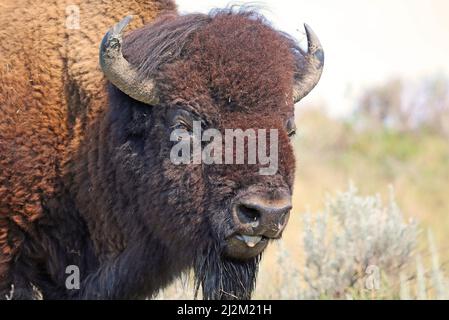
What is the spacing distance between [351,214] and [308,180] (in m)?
7.09

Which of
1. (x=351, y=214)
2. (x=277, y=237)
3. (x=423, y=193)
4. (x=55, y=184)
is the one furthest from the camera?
(x=423, y=193)

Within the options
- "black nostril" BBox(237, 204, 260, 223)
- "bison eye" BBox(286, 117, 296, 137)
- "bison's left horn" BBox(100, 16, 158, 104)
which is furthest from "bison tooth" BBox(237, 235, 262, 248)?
"bison's left horn" BBox(100, 16, 158, 104)

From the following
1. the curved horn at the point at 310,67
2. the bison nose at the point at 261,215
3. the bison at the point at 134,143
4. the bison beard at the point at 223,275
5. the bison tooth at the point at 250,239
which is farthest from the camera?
the curved horn at the point at 310,67

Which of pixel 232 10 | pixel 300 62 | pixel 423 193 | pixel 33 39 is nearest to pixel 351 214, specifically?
pixel 300 62

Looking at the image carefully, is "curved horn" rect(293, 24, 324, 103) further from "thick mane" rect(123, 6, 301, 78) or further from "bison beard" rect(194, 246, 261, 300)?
"bison beard" rect(194, 246, 261, 300)

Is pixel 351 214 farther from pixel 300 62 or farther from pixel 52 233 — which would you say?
pixel 52 233

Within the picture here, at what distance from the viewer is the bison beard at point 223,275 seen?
4422 millimetres

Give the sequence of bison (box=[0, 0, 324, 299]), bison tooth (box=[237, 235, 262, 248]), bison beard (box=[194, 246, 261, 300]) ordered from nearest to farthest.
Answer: bison tooth (box=[237, 235, 262, 248])
bison (box=[0, 0, 324, 299])
bison beard (box=[194, 246, 261, 300])

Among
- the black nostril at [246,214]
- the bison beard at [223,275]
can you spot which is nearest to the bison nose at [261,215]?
the black nostril at [246,214]

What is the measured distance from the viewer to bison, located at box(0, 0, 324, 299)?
4.25 m

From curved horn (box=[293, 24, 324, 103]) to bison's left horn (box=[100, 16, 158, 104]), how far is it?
925 mm

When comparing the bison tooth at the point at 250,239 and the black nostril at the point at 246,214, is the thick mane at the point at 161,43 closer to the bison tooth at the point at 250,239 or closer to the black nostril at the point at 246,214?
the black nostril at the point at 246,214
